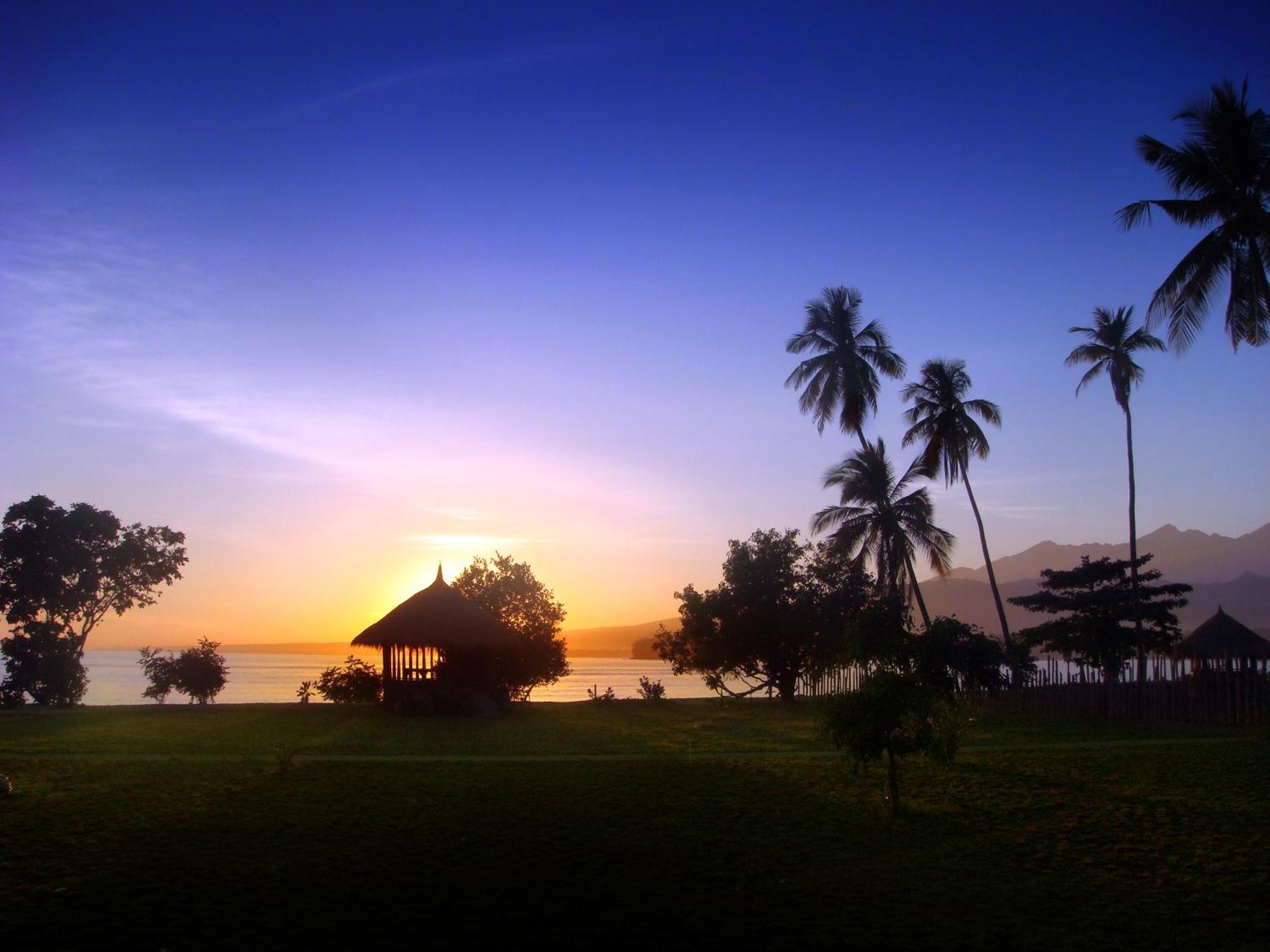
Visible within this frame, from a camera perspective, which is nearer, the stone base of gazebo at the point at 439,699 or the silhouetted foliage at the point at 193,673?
the stone base of gazebo at the point at 439,699

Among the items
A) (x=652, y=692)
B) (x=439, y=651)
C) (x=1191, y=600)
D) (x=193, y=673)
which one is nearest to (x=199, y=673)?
(x=193, y=673)

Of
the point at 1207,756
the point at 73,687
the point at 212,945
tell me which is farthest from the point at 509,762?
the point at 73,687

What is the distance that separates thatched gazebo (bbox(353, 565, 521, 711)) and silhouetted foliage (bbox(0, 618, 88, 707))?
52.8 feet

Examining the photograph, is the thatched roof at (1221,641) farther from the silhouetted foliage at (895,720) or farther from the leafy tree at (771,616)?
the silhouetted foliage at (895,720)

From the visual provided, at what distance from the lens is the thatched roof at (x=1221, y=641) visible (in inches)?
1194

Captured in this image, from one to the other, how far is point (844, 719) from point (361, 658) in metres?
22.1

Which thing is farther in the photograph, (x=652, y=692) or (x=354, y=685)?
(x=652, y=692)

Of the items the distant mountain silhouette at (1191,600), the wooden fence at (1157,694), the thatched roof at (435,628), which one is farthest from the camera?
the distant mountain silhouette at (1191,600)

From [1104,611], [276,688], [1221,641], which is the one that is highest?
[1104,611]

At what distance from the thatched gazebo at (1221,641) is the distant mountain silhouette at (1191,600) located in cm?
11090

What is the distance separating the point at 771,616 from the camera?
31.7m

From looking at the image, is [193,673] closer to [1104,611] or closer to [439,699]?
[439,699]

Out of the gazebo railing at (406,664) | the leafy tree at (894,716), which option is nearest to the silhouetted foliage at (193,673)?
the gazebo railing at (406,664)

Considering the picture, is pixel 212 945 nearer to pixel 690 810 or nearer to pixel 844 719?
pixel 690 810
